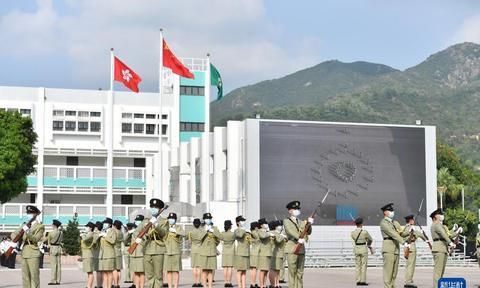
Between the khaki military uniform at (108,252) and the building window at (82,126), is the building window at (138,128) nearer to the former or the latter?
the building window at (82,126)

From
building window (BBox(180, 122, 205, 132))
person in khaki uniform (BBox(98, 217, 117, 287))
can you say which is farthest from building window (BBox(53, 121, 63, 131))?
person in khaki uniform (BBox(98, 217, 117, 287))

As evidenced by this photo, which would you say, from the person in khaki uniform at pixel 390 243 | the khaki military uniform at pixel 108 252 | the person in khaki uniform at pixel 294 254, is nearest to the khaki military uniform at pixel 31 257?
the khaki military uniform at pixel 108 252

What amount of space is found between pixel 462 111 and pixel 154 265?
191134 mm

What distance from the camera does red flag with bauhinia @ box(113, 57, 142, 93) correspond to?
1783 inches

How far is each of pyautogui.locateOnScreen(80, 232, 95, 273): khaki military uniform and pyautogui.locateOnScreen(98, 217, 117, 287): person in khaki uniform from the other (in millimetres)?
384

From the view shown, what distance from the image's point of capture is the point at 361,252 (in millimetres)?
24734

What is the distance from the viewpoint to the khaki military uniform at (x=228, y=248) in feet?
76.2

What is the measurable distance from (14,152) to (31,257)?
29710mm

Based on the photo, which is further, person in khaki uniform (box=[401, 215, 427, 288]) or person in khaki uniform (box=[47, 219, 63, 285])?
person in khaki uniform (box=[47, 219, 63, 285])

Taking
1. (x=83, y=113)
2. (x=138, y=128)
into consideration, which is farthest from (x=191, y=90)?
(x=83, y=113)

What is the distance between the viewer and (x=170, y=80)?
6969 centimetres

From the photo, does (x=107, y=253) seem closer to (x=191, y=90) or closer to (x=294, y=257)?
(x=294, y=257)

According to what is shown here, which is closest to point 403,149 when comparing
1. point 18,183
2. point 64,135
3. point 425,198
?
point 425,198

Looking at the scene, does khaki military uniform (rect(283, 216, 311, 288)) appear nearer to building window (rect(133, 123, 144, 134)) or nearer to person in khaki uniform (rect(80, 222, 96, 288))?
person in khaki uniform (rect(80, 222, 96, 288))
